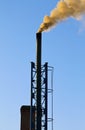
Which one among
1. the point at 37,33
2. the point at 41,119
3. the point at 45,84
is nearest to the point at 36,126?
the point at 41,119

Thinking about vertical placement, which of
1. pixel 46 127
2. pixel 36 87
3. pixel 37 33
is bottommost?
pixel 46 127

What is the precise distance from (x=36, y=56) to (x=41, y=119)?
150 inches

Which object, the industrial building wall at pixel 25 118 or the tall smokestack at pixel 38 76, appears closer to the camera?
the tall smokestack at pixel 38 76

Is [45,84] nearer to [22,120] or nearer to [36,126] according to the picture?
[36,126]

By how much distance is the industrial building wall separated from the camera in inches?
1602

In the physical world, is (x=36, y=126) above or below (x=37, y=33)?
below

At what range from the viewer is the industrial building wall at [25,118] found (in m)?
40.7

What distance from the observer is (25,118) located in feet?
134

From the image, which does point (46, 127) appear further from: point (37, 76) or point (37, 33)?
point (37, 33)

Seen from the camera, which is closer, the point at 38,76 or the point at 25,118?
the point at 38,76

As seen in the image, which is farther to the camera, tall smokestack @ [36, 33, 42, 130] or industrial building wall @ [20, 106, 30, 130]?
industrial building wall @ [20, 106, 30, 130]

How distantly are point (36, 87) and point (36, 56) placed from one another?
74.3 inches

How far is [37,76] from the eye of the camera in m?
34.3

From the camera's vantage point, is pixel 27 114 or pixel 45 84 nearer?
pixel 45 84
